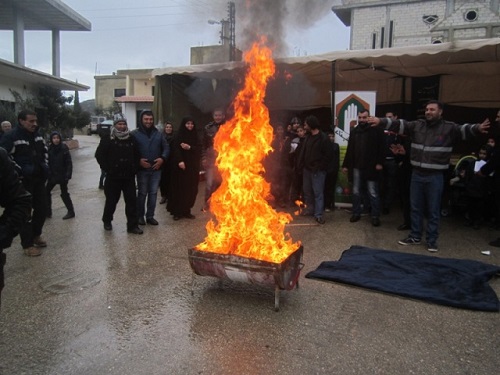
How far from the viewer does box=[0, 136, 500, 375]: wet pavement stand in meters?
2.93

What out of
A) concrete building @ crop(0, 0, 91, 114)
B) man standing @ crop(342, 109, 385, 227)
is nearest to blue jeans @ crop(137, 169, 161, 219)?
man standing @ crop(342, 109, 385, 227)

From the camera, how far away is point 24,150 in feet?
16.8

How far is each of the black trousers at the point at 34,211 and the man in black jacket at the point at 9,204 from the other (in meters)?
2.90

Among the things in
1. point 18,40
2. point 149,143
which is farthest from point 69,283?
point 18,40

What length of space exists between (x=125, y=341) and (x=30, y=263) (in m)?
2.52

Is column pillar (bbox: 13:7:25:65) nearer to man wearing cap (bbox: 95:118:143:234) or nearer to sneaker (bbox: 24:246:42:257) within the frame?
man wearing cap (bbox: 95:118:143:234)

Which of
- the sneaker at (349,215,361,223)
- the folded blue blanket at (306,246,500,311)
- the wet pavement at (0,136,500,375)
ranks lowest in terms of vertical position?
the wet pavement at (0,136,500,375)

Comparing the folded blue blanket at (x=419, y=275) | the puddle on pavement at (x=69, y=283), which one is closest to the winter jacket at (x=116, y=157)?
the puddle on pavement at (x=69, y=283)

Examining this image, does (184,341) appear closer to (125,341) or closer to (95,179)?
(125,341)

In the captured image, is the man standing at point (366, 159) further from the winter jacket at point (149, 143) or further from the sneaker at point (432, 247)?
the winter jacket at point (149, 143)

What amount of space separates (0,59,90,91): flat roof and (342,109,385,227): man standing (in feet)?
47.4

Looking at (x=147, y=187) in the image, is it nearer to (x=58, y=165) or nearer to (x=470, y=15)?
(x=58, y=165)

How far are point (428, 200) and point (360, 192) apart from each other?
169 cm

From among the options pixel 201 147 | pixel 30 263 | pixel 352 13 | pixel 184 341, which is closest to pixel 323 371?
pixel 184 341
